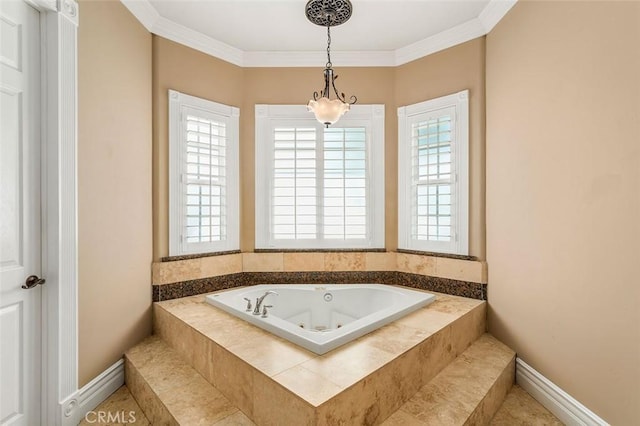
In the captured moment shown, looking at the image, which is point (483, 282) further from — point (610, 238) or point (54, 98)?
point (54, 98)

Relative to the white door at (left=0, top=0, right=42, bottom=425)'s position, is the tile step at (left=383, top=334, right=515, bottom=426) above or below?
below

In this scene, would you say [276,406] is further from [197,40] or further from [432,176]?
[197,40]

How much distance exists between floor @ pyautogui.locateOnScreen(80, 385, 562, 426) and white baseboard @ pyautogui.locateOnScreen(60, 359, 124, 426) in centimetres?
4

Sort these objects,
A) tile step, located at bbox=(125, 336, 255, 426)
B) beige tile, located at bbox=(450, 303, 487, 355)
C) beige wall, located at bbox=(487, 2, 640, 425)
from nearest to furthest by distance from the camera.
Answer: beige wall, located at bbox=(487, 2, 640, 425) < tile step, located at bbox=(125, 336, 255, 426) < beige tile, located at bbox=(450, 303, 487, 355)

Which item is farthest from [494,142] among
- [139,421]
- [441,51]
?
[139,421]

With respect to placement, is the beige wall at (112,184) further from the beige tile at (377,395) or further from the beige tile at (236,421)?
the beige tile at (377,395)

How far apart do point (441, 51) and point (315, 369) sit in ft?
8.85

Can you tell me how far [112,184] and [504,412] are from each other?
9.13 feet

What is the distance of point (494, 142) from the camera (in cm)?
231

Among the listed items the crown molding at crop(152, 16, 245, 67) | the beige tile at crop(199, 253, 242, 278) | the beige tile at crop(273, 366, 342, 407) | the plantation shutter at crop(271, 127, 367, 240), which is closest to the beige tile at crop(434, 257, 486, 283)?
the plantation shutter at crop(271, 127, 367, 240)

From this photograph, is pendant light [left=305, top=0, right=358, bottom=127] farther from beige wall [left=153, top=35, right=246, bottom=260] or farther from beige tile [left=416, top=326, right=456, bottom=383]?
beige tile [left=416, top=326, right=456, bottom=383]

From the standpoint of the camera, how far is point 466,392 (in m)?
1.61

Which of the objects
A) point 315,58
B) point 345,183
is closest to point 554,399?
point 345,183

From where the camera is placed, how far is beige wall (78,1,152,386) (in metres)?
1.76
